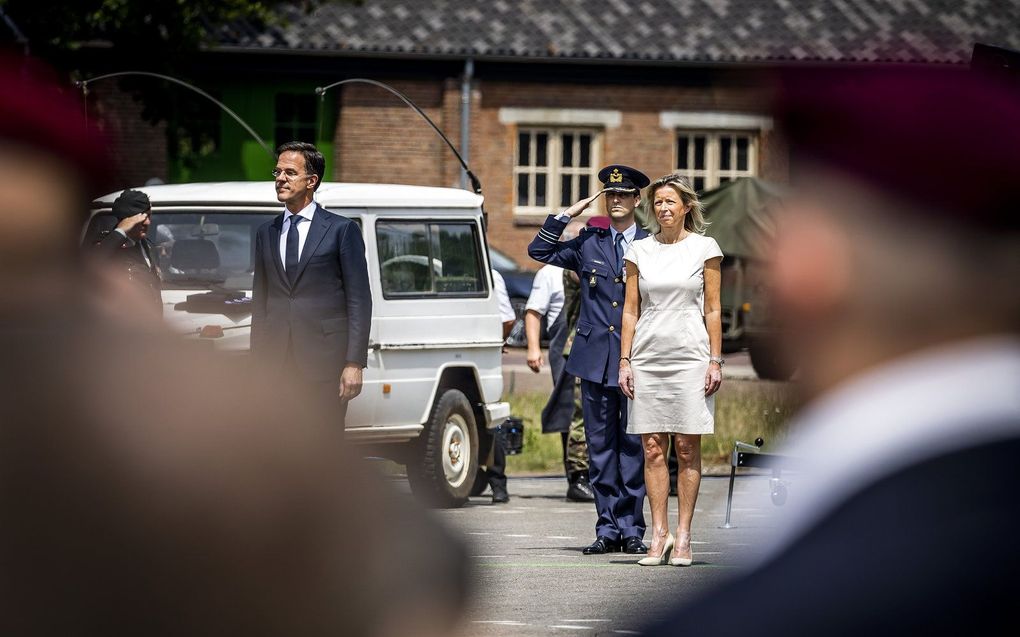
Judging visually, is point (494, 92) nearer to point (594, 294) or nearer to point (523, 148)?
point (523, 148)

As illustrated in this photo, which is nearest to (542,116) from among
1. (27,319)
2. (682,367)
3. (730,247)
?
(730,247)

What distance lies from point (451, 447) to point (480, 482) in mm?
716

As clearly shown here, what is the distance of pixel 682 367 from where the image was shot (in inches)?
324

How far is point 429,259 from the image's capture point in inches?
448

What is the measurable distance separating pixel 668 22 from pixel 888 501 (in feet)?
99.8

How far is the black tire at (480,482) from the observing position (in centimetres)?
1205

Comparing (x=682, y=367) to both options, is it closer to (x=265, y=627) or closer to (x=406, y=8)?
(x=265, y=627)

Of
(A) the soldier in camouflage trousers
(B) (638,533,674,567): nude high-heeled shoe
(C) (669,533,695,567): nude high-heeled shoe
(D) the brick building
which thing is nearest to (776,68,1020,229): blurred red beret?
(C) (669,533,695,567): nude high-heeled shoe

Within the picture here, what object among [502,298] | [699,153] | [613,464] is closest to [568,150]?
[699,153]

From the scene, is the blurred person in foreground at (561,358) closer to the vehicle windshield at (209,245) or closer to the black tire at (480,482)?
the black tire at (480,482)

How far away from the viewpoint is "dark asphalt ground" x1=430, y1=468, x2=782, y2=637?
6652mm

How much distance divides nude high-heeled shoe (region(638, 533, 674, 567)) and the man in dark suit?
1.53 m

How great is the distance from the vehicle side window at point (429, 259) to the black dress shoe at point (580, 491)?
1.34 meters

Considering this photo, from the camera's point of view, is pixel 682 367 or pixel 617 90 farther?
pixel 617 90
